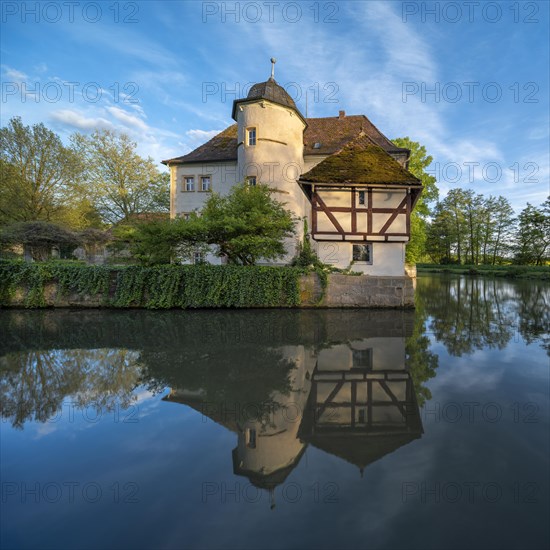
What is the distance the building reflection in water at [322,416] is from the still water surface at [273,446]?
2cm

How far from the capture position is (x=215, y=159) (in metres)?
22.2

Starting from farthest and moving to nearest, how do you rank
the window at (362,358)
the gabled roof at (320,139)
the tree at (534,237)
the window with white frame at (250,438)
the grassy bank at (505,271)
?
1. the tree at (534,237)
2. the grassy bank at (505,271)
3. the gabled roof at (320,139)
4. the window at (362,358)
5. the window with white frame at (250,438)

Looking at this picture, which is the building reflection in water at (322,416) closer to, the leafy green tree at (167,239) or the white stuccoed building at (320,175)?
the leafy green tree at (167,239)

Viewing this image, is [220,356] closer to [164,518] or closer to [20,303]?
[164,518]

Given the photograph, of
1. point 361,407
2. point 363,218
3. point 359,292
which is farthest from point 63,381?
point 363,218

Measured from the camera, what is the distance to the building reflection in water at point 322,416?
3.03 meters

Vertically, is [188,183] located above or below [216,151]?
below

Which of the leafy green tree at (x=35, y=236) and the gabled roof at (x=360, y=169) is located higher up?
the gabled roof at (x=360, y=169)

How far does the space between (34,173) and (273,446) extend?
1213 inches

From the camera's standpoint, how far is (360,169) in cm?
1455

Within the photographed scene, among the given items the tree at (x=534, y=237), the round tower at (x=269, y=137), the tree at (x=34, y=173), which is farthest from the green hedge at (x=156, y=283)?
the tree at (x=534, y=237)

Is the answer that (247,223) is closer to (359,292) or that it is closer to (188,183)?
(359,292)

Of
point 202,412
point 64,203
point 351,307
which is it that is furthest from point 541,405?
point 64,203

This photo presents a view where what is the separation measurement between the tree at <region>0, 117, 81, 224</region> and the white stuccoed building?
33.7ft
